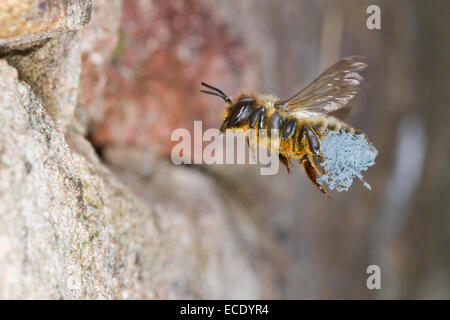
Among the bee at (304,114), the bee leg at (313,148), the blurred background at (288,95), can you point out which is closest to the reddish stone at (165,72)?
the blurred background at (288,95)

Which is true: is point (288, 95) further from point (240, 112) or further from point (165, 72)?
point (240, 112)

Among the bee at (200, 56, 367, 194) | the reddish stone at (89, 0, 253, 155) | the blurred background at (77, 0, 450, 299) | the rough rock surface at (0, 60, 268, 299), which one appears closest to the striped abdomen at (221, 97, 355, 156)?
the bee at (200, 56, 367, 194)

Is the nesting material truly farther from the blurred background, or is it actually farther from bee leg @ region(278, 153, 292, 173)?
the blurred background

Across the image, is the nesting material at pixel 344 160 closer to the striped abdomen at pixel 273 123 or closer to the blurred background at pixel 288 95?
the striped abdomen at pixel 273 123

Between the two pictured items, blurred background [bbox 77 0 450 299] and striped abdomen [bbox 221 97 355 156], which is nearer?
striped abdomen [bbox 221 97 355 156]

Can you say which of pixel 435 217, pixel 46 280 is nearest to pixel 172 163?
pixel 46 280

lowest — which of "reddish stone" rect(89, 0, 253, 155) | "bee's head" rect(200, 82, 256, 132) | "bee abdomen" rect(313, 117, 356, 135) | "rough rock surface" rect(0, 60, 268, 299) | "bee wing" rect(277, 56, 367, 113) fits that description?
"rough rock surface" rect(0, 60, 268, 299)

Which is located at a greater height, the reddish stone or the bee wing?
the reddish stone
